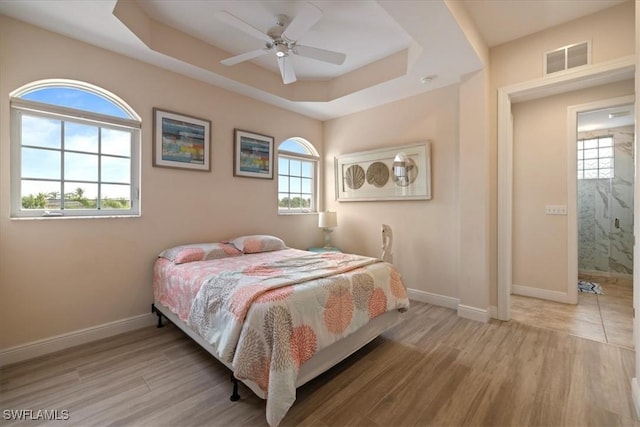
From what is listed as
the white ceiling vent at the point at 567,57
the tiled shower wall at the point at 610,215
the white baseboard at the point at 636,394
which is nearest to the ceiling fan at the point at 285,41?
the white ceiling vent at the point at 567,57

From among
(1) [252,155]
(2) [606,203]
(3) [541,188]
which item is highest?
(1) [252,155]

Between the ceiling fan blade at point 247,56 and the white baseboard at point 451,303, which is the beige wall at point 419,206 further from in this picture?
the ceiling fan blade at point 247,56

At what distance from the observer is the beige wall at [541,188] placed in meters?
3.33

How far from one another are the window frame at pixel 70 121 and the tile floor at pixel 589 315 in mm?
4262

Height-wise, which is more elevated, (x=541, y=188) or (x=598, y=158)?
(x=598, y=158)

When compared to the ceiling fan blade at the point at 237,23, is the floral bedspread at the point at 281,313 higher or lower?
lower

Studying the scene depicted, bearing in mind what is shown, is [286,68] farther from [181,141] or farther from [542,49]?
[542,49]

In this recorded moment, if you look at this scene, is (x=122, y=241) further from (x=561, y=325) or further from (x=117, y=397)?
(x=561, y=325)

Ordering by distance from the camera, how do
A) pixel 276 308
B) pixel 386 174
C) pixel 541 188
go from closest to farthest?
pixel 276 308 < pixel 541 188 < pixel 386 174

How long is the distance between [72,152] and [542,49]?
4.53 metres

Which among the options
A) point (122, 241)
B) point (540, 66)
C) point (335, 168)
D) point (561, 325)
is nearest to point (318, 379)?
point (122, 241)

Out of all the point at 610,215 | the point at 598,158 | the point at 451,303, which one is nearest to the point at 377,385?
the point at 451,303

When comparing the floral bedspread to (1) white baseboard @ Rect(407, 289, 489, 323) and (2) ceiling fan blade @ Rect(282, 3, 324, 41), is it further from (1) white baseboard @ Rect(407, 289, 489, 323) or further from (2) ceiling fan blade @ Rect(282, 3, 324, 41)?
(2) ceiling fan blade @ Rect(282, 3, 324, 41)

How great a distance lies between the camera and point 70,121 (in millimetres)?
2418
